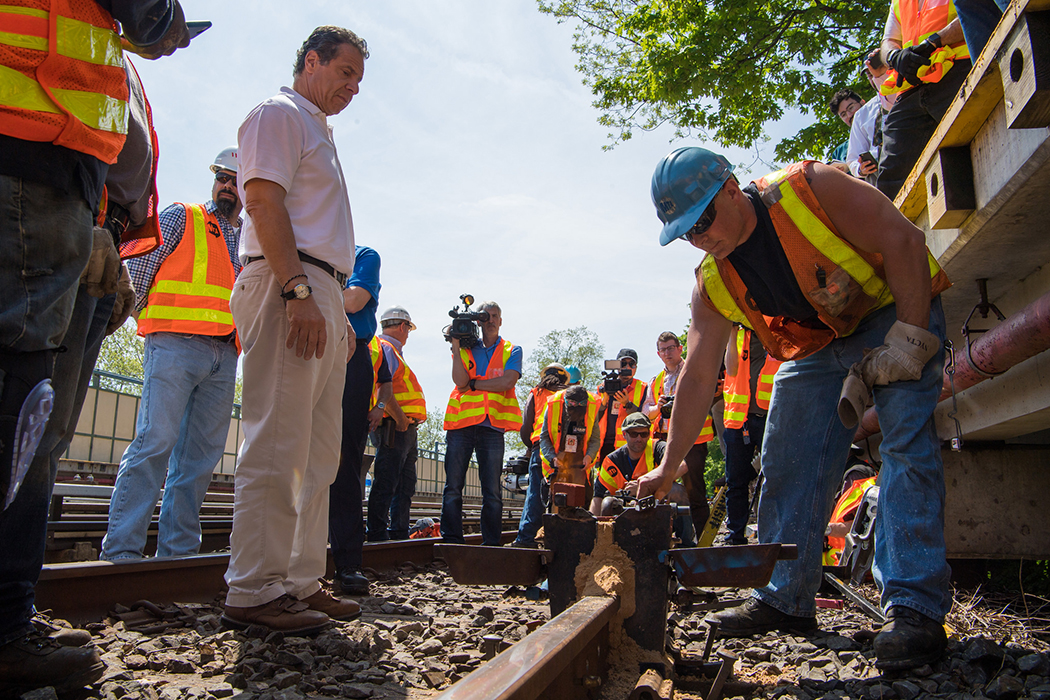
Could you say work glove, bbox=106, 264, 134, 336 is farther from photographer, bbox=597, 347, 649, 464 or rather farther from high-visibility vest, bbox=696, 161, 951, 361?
photographer, bbox=597, 347, 649, 464

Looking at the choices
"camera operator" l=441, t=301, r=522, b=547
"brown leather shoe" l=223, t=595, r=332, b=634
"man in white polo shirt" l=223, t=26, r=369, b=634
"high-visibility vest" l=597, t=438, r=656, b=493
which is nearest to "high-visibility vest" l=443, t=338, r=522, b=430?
"camera operator" l=441, t=301, r=522, b=547

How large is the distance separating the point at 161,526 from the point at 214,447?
1.67 feet

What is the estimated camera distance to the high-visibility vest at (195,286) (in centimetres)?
415

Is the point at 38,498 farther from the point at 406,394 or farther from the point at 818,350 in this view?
the point at 406,394

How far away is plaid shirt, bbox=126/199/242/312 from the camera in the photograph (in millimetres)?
4199

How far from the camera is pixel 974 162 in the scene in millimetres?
3230

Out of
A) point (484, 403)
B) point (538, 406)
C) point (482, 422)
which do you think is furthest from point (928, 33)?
point (538, 406)

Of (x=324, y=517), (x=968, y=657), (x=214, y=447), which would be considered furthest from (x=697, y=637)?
(x=214, y=447)

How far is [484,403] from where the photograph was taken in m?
6.79

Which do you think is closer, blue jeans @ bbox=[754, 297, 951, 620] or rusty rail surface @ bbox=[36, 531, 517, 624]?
blue jeans @ bbox=[754, 297, 951, 620]

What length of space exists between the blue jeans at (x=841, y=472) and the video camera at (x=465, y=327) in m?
4.19

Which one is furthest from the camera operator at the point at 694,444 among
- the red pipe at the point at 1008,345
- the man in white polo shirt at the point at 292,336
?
the man in white polo shirt at the point at 292,336

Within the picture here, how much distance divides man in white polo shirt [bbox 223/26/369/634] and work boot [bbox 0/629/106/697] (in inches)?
27.4

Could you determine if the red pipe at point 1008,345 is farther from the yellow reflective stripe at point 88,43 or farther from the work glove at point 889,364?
the yellow reflective stripe at point 88,43
